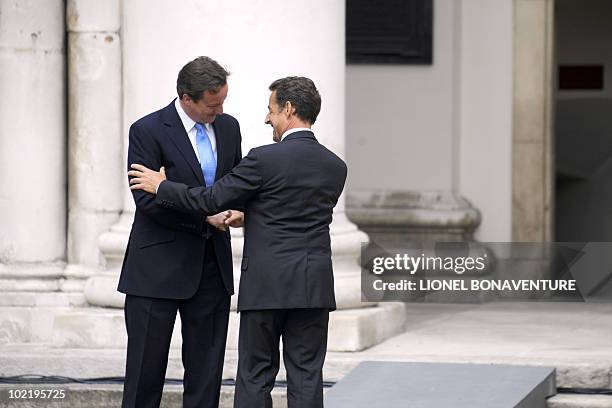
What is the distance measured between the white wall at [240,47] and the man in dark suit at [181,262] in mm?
1975

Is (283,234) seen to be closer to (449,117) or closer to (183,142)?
(183,142)

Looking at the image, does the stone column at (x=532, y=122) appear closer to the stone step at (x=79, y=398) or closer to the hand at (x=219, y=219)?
the stone step at (x=79, y=398)

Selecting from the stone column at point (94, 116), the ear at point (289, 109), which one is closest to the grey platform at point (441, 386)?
the ear at point (289, 109)

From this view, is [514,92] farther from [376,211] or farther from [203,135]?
[203,135]

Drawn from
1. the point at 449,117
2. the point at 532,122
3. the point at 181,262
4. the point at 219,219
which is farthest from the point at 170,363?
the point at 532,122

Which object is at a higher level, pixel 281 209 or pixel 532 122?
pixel 532 122

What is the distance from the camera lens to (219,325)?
7.04 meters

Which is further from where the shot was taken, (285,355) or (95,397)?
(95,397)

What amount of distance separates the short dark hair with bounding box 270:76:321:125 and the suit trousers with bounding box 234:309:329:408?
0.81 m

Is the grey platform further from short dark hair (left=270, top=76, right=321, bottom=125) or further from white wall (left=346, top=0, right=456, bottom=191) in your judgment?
white wall (left=346, top=0, right=456, bottom=191)

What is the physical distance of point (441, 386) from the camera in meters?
7.98

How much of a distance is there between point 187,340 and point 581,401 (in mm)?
2262

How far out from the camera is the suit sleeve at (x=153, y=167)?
22.4 ft

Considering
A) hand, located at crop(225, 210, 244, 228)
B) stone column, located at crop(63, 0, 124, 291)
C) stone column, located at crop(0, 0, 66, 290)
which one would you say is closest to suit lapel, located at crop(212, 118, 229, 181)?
hand, located at crop(225, 210, 244, 228)
